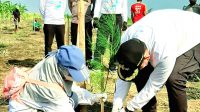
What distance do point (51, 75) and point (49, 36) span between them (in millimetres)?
3567

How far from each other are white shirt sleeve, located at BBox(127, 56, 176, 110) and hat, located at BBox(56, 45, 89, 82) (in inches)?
19.7

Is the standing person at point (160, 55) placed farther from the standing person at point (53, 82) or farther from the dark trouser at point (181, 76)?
the standing person at point (53, 82)

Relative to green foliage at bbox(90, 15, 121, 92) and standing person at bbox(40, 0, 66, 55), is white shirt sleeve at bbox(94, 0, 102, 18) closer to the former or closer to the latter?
standing person at bbox(40, 0, 66, 55)

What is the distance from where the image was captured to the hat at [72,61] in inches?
137

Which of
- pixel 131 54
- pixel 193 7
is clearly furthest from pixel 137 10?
pixel 131 54

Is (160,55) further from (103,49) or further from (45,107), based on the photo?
(103,49)

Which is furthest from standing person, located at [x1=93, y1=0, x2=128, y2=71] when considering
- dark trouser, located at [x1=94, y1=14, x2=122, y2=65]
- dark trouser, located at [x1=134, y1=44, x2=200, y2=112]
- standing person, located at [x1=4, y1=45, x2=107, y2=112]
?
standing person, located at [x1=4, y1=45, x2=107, y2=112]

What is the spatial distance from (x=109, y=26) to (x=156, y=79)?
159 cm

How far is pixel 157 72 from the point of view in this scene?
356cm

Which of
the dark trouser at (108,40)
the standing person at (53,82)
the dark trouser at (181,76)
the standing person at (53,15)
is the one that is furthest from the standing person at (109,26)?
the standing person at (53,82)

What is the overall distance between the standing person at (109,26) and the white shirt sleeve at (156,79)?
106cm

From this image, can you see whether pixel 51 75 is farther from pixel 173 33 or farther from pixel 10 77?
pixel 173 33

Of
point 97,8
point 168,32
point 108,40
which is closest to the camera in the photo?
point 168,32

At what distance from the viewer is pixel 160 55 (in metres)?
3.45
